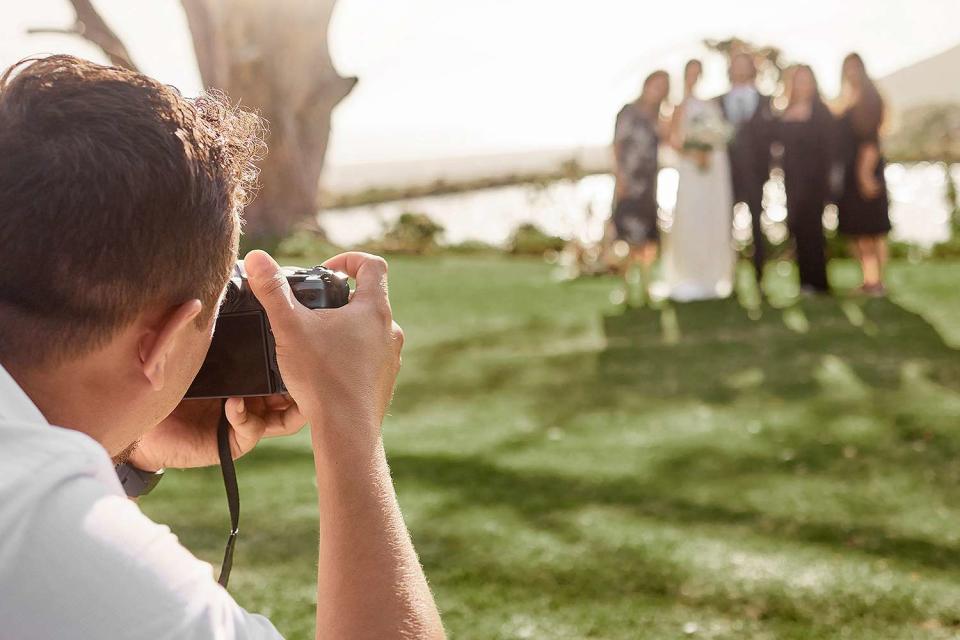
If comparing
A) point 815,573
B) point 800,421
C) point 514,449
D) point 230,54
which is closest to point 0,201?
point 815,573

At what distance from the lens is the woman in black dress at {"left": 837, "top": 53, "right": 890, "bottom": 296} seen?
8.94 metres

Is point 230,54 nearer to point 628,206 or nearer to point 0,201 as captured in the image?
point 628,206

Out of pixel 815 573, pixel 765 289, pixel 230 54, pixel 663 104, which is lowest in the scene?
pixel 765 289

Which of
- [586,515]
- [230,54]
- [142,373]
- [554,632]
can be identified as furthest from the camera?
[230,54]

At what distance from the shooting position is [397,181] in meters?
23.2

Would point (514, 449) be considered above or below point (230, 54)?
below

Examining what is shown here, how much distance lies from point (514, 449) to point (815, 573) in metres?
1.84

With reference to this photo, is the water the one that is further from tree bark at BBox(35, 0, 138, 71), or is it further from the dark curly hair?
the dark curly hair

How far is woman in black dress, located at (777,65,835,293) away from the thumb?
337 inches

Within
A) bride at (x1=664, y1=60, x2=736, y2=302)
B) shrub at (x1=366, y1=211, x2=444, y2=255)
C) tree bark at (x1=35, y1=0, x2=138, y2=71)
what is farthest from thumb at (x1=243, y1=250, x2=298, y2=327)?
tree bark at (x1=35, y1=0, x2=138, y2=71)

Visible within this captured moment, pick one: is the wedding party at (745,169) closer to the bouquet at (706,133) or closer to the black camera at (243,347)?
the bouquet at (706,133)

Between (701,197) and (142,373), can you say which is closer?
(142,373)

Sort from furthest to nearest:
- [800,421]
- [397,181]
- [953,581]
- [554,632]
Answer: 1. [397,181]
2. [800,421]
3. [953,581]
4. [554,632]

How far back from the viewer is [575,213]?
→ 1296 centimetres
